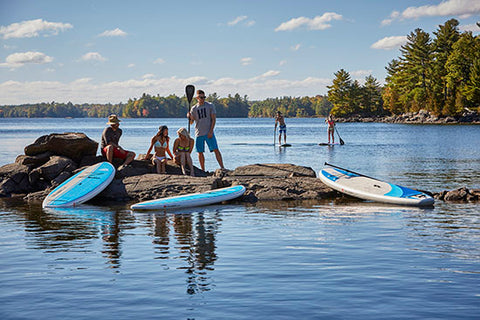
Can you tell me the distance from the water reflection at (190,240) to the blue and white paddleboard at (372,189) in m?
3.52

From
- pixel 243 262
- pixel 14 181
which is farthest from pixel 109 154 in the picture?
pixel 243 262

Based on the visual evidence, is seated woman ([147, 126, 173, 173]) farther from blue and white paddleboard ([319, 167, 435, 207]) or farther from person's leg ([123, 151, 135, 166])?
blue and white paddleboard ([319, 167, 435, 207])

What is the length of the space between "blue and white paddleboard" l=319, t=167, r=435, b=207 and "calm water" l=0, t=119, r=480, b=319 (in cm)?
45

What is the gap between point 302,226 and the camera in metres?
10.9

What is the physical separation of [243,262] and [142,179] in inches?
287

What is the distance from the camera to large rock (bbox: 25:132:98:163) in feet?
54.0

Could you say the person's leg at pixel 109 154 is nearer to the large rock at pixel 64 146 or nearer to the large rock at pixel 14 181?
the large rock at pixel 64 146

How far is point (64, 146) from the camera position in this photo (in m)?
16.5

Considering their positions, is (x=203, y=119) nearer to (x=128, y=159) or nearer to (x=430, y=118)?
(x=128, y=159)

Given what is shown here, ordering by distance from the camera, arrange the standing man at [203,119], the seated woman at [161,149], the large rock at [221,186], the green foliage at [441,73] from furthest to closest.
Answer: the green foliage at [441,73] → the seated woman at [161,149] → the standing man at [203,119] → the large rock at [221,186]

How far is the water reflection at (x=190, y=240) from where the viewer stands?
7.55m

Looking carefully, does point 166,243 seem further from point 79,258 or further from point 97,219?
point 97,219

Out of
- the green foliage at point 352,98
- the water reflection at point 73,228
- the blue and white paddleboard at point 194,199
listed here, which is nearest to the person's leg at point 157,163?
the blue and white paddleboard at point 194,199

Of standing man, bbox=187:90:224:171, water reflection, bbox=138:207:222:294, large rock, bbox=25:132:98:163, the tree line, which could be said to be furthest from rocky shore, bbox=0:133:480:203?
the tree line
